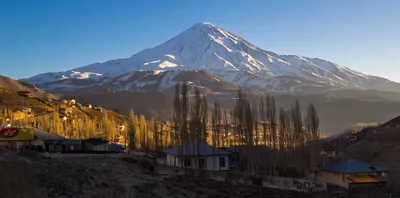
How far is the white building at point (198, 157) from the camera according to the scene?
40094mm

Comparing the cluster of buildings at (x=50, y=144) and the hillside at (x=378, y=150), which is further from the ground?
the cluster of buildings at (x=50, y=144)

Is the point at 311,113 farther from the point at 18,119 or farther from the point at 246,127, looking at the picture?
the point at 18,119

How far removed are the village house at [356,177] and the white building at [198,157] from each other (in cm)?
970

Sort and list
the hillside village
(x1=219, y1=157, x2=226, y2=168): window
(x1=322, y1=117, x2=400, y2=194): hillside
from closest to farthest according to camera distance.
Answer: the hillside village, (x1=219, y1=157, x2=226, y2=168): window, (x1=322, y1=117, x2=400, y2=194): hillside

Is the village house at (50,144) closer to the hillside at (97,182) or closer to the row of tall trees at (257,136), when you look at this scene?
the hillside at (97,182)

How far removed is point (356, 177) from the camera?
36031 millimetres

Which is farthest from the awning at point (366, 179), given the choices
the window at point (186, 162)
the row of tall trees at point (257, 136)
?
the window at point (186, 162)

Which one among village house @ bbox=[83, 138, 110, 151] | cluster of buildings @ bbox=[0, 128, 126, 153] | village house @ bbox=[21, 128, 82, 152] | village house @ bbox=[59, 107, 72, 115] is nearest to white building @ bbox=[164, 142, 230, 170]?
cluster of buildings @ bbox=[0, 128, 126, 153]

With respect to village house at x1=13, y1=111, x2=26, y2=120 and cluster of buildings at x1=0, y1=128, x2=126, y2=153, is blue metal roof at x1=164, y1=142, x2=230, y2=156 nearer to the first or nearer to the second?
cluster of buildings at x1=0, y1=128, x2=126, y2=153

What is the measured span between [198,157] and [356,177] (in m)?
13.7

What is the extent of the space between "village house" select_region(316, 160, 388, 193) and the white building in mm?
9700

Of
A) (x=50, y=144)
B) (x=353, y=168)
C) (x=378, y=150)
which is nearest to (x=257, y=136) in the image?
(x=353, y=168)

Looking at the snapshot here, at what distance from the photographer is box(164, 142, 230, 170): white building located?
→ 40094 mm

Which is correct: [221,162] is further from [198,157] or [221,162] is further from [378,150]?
[378,150]
